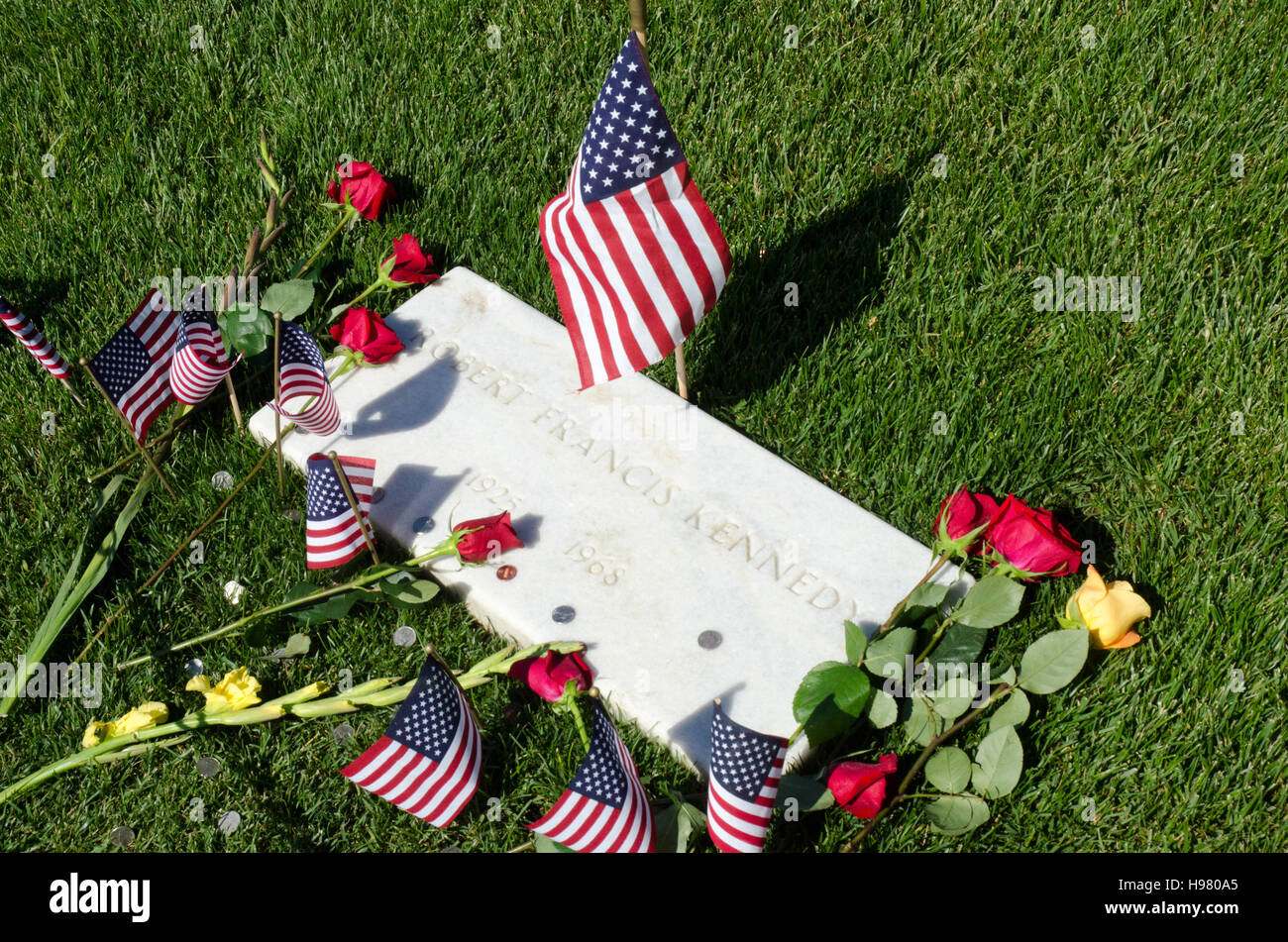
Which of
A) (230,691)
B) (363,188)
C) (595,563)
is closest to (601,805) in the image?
(595,563)

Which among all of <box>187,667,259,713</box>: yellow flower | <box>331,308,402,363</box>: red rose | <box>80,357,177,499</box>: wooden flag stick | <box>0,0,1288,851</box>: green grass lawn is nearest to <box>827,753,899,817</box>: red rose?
<box>0,0,1288,851</box>: green grass lawn

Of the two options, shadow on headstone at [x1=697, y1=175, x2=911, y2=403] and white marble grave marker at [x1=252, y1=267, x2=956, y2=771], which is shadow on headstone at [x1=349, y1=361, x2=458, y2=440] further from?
shadow on headstone at [x1=697, y1=175, x2=911, y2=403]

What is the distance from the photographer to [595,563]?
329 cm

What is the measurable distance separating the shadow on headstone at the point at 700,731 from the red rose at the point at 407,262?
198 centimetres

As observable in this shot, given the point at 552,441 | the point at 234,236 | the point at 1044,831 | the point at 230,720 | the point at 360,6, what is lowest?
the point at 1044,831

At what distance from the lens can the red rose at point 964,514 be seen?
2.98 meters

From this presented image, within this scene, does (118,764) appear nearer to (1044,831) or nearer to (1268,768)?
(1044,831)

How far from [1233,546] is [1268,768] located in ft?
2.24

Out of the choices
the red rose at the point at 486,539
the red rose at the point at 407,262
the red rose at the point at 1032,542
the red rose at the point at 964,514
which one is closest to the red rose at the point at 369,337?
the red rose at the point at 407,262

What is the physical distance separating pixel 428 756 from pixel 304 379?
49.1 inches

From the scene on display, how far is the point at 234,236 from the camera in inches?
175

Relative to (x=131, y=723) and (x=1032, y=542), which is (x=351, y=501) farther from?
(x=1032, y=542)

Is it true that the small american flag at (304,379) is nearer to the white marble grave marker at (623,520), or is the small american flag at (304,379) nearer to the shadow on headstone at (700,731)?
the white marble grave marker at (623,520)
